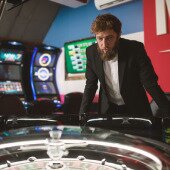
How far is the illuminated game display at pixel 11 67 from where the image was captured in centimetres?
504

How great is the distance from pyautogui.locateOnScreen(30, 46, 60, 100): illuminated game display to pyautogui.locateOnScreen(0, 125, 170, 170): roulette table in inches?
185

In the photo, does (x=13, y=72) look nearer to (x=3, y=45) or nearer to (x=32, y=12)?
(x=3, y=45)

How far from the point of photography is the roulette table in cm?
68

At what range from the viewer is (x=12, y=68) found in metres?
5.22

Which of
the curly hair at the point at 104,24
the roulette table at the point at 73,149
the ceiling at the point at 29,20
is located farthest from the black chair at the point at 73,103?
the roulette table at the point at 73,149

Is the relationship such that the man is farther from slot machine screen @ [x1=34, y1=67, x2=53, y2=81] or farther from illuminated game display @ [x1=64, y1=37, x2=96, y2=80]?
slot machine screen @ [x1=34, y1=67, x2=53, y2=81]

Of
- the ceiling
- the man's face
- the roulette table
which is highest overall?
the ceiling

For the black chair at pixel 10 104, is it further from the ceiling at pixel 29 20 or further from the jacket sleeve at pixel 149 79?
the ceiling at pixel 29 20

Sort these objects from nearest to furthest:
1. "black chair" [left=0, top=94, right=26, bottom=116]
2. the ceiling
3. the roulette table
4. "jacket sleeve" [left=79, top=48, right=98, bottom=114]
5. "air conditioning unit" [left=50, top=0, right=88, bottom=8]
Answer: the roulette table
"jacket sleeve" [left=79, top=48, right=98, bottom=114]
"black chair" [left=0, top=94, right=26, bottom=116]
"air conditioning unit" [left=50, top=0, right=88, bottom=8]
the ceiling

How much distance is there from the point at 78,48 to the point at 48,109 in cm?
144

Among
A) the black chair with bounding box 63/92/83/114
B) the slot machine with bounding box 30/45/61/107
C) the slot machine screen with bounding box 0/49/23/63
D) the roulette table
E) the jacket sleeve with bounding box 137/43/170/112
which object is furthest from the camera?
the slot machine with bounding box 30/45/61/107

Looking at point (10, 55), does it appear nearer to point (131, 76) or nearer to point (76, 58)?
point (76, 58)

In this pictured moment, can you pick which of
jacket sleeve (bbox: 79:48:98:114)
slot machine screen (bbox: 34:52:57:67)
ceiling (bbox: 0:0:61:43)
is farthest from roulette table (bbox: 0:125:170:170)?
ceiling (bbox: 0:0:61:43)

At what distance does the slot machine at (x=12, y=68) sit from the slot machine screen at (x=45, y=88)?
1.00ft
